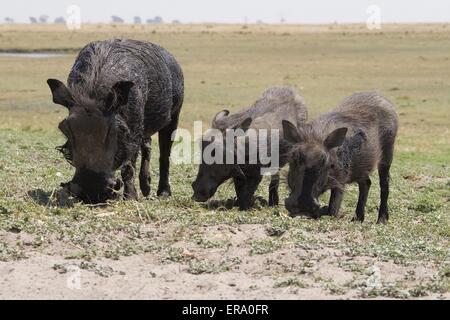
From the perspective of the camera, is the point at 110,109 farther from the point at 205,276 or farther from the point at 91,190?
the point at 205,276

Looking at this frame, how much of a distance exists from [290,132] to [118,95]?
1899 millimetres

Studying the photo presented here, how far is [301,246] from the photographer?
7.47 meters

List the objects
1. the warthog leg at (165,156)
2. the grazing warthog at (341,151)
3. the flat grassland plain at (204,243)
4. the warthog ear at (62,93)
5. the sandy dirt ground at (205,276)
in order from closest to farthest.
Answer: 1. the sandy dirt ground at (205,276)
2. the flat grassland plain at (204,243)
3. the warthog ear at (62,93)
4. the grazing warthog at (341,151)
5. the warthog leg at (165,156)

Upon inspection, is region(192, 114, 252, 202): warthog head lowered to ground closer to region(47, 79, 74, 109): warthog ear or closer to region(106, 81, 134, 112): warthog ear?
region(106, 81, 134, 112): warthog ear

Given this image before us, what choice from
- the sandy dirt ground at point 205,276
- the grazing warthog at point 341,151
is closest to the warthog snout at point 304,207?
the grazing warthog at point 341,151

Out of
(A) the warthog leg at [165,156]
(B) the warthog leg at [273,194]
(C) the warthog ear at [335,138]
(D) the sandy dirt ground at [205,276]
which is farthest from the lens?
(A) the warthog leg at [165,156]

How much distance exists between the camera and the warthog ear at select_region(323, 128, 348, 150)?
29.5 ft

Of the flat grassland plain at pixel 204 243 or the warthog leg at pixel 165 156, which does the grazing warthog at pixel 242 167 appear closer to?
the flat grassland plain at pixel 204 243

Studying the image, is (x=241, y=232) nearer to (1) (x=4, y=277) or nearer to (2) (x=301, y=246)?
(2) (x=301, y=246)

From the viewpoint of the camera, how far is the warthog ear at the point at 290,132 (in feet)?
29.6

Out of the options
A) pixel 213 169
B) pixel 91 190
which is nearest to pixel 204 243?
pixel 91 190

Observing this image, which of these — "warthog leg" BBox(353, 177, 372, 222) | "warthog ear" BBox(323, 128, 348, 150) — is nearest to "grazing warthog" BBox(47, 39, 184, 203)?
"warthog ear" BBox(323, 128, 348, 150)

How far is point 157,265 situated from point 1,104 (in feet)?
62.3

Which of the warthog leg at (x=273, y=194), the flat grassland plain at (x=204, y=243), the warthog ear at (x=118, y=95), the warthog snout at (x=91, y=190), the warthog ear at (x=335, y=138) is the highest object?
the warthog ear at (x=118, y=95)
